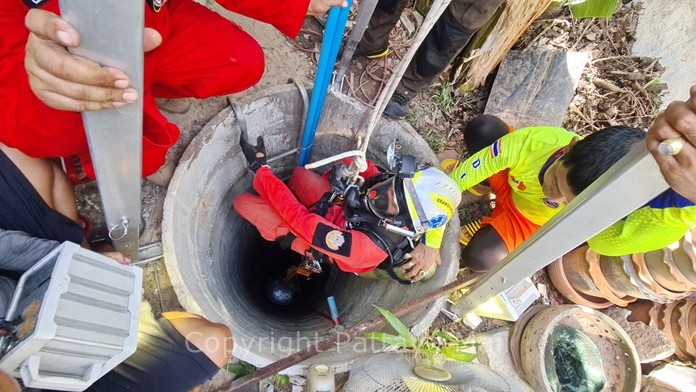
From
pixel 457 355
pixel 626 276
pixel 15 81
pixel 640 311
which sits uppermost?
pixel 15 81

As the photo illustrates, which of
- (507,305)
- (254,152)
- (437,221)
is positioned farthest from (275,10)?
(507,305)

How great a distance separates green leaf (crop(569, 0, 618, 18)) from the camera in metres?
2.50

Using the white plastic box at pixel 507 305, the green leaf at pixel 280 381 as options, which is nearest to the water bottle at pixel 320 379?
the green leaf at pixel 280 381

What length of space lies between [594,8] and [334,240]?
6.34ft

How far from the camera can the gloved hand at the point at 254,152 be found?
8.29 feet

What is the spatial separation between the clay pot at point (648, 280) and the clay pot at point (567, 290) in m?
0.41

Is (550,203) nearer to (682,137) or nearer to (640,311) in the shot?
(640,311)

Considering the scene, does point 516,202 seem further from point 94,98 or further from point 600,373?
point 94,98

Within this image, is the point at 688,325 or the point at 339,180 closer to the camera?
the point at 339,180

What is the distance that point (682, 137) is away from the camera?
106 cm

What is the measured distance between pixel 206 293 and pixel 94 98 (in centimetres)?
128

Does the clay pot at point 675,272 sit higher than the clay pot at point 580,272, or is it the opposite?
the clay pot at point 675,272

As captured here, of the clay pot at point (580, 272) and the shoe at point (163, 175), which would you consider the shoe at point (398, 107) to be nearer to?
the shoe at point (163, 175)

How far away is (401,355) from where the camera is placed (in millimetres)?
1896
